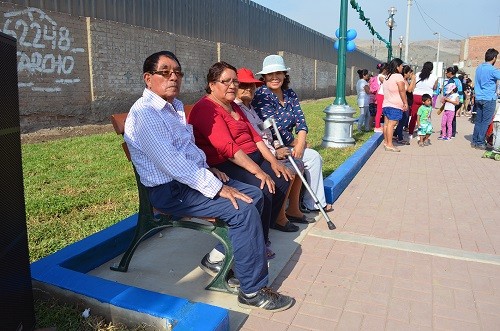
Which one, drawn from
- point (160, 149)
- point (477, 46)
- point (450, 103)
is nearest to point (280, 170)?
point (160, 149)

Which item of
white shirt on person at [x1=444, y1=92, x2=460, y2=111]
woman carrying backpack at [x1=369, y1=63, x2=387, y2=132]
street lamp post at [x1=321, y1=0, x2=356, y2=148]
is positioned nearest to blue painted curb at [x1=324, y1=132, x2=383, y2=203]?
street lamp post at [x1=321, y1=0, x2=356, y2=148]

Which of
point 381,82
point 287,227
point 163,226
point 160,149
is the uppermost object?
point 381,82

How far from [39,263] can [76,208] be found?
173 cm

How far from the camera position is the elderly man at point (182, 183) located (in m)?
2.60

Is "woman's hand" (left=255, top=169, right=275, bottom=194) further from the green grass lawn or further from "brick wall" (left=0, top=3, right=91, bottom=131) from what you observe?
"brick wall" (left=0, top=3, right=91, bottom=131)

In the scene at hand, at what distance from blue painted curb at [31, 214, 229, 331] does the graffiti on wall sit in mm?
6804

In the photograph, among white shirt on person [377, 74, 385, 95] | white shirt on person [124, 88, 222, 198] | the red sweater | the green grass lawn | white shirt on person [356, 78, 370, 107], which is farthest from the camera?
white shirt on person [356, 78, 370, 107]

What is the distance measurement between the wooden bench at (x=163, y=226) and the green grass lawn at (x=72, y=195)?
2.12 feet

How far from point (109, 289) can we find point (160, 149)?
0.85 m

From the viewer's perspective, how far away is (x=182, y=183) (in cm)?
276

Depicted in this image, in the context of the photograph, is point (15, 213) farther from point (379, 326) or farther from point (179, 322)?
point (379, 326)

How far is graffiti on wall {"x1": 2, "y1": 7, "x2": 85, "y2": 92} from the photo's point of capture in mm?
8562

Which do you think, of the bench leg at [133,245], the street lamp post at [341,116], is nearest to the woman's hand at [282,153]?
the bench leg at [133,245]

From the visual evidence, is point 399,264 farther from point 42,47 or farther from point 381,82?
point 42,47
